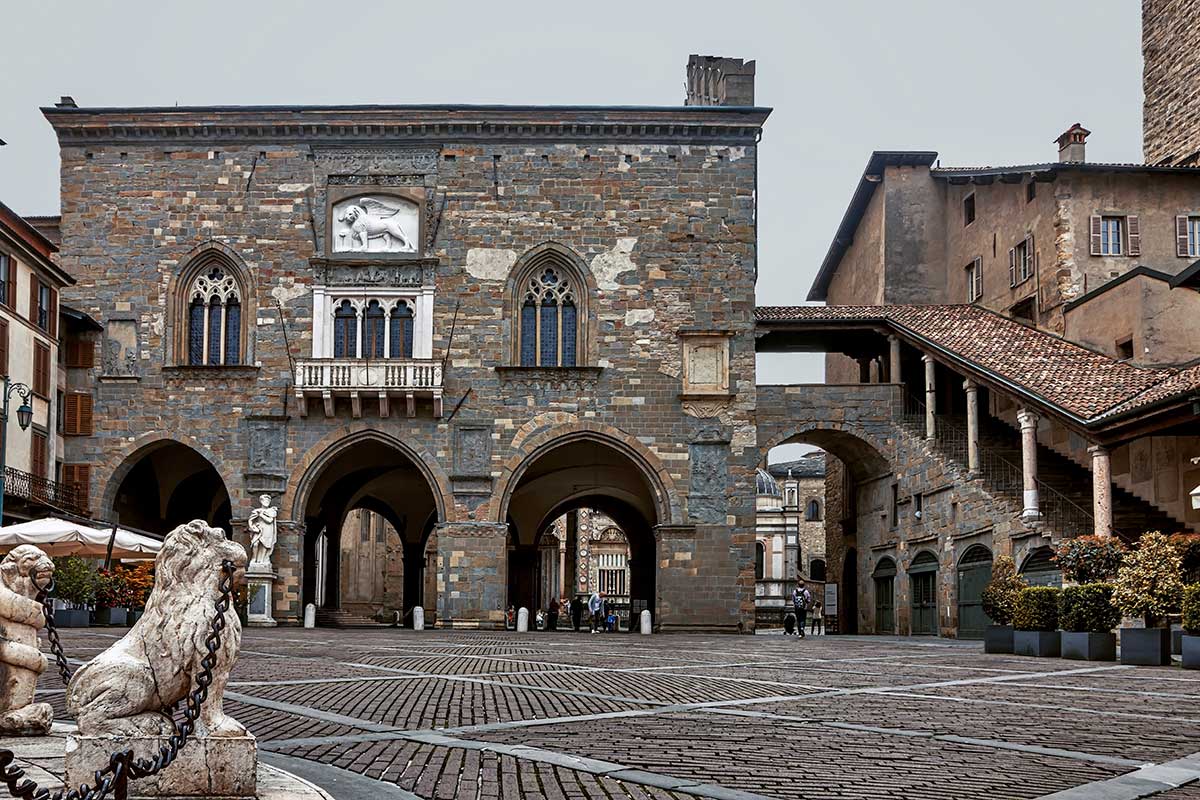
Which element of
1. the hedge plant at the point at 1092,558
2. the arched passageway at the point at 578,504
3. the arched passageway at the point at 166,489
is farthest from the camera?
the arched passageway at the point at 578,504

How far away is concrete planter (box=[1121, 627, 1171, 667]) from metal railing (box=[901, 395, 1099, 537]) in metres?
6.98

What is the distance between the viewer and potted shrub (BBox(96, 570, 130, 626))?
27.4 metres

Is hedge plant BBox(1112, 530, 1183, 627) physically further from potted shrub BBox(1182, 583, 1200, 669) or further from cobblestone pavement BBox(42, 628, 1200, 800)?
cobblestone pavement BBox(42, 628, 1200, 800)

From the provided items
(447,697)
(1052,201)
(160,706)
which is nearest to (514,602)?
(1052,201)

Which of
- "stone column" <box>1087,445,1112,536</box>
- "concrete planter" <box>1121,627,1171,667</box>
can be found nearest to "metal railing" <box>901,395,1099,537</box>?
"stone column" <box>1087,445,1112,536</box>

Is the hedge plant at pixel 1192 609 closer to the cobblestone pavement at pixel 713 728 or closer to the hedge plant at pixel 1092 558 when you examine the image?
the cobblestone pavement at pixel 713 728

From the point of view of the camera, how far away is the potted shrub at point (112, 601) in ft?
90.0

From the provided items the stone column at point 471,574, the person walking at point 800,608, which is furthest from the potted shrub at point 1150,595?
the stone column at point 471,574

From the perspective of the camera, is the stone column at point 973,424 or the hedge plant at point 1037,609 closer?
the hedge plant at point 1037,609

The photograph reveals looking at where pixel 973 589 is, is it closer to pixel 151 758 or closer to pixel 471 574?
pixel 471 574

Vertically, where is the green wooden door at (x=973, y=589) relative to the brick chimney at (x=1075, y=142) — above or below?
below

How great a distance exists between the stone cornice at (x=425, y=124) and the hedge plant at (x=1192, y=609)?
1845 cm

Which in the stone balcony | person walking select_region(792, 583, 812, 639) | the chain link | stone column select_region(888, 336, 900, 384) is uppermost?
stone column select_region(888, 336, 900, 384)

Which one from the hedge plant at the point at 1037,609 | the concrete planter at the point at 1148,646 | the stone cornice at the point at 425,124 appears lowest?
the concrete planter at the point at 1148,646
